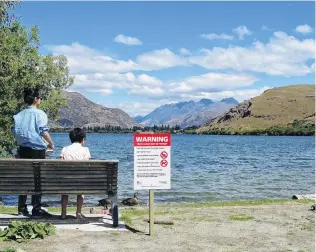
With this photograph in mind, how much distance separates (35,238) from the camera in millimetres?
9125

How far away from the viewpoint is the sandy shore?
28.9ft

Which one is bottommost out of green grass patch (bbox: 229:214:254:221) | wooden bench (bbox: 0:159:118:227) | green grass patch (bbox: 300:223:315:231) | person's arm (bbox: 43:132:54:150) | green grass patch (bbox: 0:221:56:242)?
green grass patch (bbox: 229:214:254:221)

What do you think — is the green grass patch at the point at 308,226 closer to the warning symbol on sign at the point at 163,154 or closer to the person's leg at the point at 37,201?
the warning symbol on sign at the point at 163,154

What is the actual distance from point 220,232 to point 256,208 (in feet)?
12.4

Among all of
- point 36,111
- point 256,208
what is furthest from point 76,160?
point 256,208

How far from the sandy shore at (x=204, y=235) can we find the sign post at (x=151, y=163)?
2.56ft

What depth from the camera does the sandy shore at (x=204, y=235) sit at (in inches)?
346

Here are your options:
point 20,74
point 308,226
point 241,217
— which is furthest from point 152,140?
point 20,74

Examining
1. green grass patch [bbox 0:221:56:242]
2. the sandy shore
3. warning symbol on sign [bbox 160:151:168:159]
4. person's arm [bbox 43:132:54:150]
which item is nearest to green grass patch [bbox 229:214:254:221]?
the sandy shore

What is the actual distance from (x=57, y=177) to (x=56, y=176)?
31mm

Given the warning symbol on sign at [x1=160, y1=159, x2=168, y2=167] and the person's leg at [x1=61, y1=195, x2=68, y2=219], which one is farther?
the person's leg at [x1=61, y1=195, x2=68, y2=219]

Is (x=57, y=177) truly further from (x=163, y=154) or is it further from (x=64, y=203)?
(x=163, y=154)

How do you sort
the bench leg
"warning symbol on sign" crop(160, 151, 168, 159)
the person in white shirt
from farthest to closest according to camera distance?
1. the person in white shirt
2. the bench leg
3. "warning symbol on sign" crop(160, 151, 168, 159)

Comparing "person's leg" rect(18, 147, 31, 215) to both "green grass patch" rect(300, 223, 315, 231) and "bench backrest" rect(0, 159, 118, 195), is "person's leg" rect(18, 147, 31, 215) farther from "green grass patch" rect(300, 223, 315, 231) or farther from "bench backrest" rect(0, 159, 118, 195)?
"green grass patch" rect(300, 223, 315, 231)
